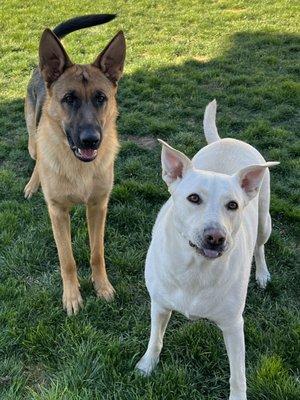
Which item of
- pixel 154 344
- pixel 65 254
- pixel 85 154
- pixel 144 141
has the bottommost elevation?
pixel 144 141

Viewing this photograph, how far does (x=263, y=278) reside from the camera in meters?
3.67

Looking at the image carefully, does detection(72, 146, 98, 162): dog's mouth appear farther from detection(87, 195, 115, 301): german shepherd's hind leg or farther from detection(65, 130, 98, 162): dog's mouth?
detection(87, 195, 115, 301): german shepherd's hind leg

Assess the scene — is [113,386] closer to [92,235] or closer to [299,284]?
[92,235]

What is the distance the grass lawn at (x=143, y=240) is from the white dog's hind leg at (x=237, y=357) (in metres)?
0.17

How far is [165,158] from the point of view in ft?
8.32

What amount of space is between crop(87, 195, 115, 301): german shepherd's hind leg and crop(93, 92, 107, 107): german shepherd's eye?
26.6 inches

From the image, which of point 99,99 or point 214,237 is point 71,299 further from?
point 214,237

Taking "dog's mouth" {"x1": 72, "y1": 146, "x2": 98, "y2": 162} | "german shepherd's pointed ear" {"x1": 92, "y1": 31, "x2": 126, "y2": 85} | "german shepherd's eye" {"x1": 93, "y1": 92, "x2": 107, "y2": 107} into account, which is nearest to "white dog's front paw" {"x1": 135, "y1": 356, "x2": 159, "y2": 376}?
"dog's mouth" {"x1": 72, "y1": 146, "x2": 98, "y2": 162}

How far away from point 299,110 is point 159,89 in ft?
6.75

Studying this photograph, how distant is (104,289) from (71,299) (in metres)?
0.27

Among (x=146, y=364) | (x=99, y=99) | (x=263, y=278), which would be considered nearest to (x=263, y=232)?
(x=263, y=278)

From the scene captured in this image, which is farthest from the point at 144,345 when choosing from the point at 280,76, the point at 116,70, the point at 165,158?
the point at 280,76

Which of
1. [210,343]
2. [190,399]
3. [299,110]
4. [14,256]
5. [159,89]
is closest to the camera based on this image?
[190,399]

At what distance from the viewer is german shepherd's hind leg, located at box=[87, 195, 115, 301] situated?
3.53 meters
